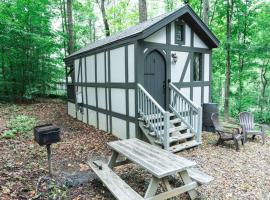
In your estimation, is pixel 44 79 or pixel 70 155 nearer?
pixel 70 155

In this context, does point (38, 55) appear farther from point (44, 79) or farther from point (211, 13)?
point (211, 13)

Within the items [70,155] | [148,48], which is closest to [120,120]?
[70,155]

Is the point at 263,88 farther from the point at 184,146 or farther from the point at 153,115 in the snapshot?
the point at 153,115

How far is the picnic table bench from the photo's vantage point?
3.04 meters

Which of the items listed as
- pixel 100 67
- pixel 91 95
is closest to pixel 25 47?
pixel 91 95

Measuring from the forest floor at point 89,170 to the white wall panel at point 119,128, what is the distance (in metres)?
0.29

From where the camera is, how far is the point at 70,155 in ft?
19.1

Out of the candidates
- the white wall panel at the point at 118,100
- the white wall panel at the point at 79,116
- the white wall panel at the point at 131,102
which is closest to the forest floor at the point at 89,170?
the white wall panel at the point at 118,100

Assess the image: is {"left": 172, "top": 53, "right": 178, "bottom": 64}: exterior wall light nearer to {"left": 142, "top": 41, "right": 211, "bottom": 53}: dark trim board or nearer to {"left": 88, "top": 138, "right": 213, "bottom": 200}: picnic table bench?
{"left": 142, "top": 41, "right": 211, "bottom": 53}: dark trim board

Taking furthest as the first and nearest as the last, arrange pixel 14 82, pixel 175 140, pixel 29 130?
pixel 14 82, pixel 29 130, pixel 175 140

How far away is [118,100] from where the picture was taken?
23.8 ft

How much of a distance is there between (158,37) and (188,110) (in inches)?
97.0

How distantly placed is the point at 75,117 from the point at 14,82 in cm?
501

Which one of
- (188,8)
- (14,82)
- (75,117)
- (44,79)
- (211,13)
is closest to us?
(188,8)
